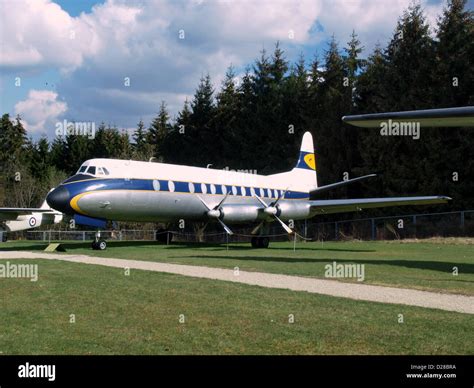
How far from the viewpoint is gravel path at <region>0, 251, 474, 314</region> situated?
35.6 feet

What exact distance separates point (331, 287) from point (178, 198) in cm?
1662

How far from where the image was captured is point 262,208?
97.2ft

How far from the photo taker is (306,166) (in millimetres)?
38688

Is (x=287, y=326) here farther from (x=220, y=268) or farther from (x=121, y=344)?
(x=220, y=268)

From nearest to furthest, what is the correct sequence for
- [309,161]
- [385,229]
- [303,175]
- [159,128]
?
[385,229], [303,175], [309,161], [159,128]

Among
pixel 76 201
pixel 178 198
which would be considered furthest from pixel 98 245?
pixel 178 198

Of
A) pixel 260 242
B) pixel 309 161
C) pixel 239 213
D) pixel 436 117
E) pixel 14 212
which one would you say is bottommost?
pixel 260 242

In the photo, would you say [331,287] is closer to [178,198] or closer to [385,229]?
[178,198]

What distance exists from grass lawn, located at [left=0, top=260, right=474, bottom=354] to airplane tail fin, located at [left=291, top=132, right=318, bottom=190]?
25.9 m

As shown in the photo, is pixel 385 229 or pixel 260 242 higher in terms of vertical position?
pixel 385 229

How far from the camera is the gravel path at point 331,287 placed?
35.6ft

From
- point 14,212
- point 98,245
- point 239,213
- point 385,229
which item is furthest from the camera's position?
point 14,212

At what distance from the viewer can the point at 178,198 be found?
28.8 metres

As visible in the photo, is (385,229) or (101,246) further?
(385,229)
